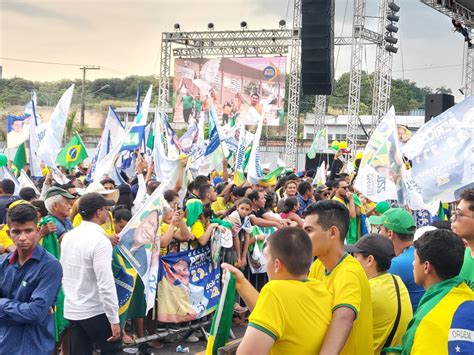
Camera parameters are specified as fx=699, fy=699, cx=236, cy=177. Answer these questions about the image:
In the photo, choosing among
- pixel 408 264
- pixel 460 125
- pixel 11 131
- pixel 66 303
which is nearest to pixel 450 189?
pixel 460 125

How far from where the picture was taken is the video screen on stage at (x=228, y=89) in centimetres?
3738

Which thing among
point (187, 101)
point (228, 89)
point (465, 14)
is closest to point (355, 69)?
point (465, 14)

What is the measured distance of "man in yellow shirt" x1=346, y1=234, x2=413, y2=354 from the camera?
12.3 ft

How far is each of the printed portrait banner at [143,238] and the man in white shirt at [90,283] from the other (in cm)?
65

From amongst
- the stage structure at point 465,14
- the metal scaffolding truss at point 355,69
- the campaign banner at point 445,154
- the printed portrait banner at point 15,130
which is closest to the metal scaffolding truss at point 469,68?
the stage structure at point 465,14

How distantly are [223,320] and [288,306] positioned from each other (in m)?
0.50

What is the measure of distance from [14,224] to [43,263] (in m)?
0.32

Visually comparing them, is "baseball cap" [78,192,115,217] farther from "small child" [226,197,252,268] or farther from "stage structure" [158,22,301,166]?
"stage structure" [158,22,301,166]

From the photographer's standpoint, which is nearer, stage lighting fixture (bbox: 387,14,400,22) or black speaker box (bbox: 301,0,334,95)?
black speaker box (bbox: 301,0,334,95)

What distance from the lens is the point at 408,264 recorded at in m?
4.47

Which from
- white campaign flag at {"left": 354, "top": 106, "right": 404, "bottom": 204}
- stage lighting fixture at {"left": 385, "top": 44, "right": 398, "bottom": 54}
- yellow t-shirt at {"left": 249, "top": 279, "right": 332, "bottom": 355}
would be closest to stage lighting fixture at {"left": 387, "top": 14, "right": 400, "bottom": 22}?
stage lighting fixture at {"left": 385, "top": 44, "right": 398, "bottom": 54}

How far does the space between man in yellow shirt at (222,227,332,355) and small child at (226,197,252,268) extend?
565 cm

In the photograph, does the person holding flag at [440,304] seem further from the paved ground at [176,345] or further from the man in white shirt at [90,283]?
the paved ground at [176,345]

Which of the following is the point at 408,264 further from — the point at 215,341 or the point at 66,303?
the point at 66,303
